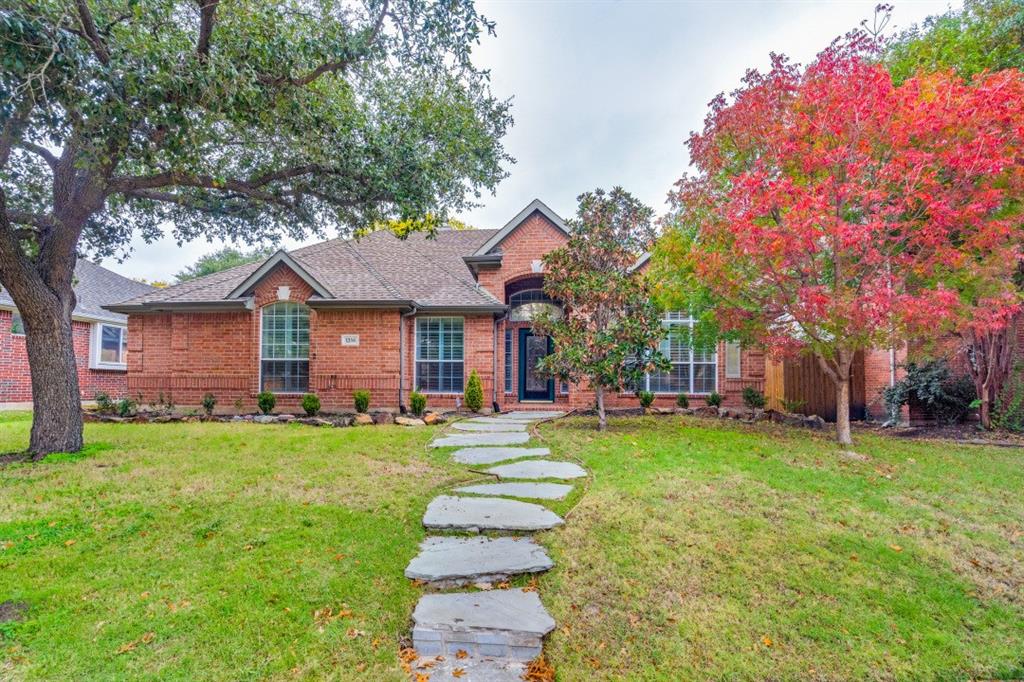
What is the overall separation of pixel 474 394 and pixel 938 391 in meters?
10.2

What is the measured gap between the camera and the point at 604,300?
8.96 m

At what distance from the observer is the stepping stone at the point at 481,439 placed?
26.6 feet

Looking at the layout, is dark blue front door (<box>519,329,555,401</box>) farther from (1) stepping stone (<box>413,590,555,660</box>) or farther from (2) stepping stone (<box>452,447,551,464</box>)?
(1) stepping stone (<box>413,590,555,660</box>)

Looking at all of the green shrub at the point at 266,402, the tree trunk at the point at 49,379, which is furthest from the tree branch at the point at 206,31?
the green shrub at the point at 266,402

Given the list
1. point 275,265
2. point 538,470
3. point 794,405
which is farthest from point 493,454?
point 794,405

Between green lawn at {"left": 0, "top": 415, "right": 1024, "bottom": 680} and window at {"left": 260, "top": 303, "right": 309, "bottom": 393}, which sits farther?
window at {"left": 260, "top": 303, "right": 309, "bottom": 393}

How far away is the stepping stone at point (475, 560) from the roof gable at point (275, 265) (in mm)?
10026

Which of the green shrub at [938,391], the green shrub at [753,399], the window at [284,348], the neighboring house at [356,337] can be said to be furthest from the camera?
the window at [284,348]

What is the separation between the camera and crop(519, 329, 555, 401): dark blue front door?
49.4 ft

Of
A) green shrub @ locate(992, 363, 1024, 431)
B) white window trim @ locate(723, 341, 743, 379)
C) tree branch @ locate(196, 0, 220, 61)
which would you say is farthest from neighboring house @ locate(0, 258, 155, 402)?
green shrub @ locate(992, 363, 1024, 431)

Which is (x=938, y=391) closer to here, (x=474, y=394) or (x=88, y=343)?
(x=474, y=394)

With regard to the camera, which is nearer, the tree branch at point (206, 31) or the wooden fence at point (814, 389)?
the tree branch at point (206, 31)

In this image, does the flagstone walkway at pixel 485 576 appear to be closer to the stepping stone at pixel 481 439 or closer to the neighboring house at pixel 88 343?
the stepping stone at pixel 481 439

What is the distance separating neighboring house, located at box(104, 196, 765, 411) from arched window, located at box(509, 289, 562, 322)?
28.8 inches
